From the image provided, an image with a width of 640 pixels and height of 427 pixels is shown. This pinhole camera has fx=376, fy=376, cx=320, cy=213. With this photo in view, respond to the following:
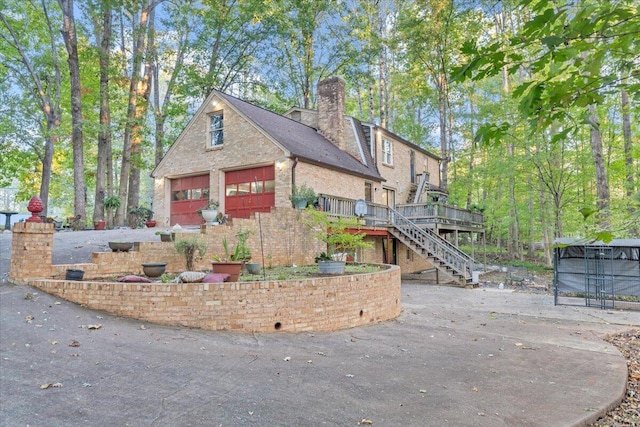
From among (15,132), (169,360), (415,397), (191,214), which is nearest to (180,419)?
(169,360)

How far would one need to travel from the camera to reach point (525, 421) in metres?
3.75

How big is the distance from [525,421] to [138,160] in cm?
2324

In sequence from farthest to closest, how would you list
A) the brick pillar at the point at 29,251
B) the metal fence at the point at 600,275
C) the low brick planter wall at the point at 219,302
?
the metal fence at the point at 600,275, the brick pillar at the point at 29,251, the low brick planter wall at the point at 219,302

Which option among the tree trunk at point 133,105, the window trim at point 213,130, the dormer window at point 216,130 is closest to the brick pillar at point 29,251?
the window trim at point 213,130

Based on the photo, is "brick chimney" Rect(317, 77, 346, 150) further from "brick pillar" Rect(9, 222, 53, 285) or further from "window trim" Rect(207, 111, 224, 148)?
"brick pillar" Rect(9, 222, 53, 285)

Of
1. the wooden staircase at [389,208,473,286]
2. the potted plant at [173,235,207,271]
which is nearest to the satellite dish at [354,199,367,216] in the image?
the wooden staircase at [389,208,473,286]

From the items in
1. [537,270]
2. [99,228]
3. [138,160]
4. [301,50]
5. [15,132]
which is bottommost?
[537,270]

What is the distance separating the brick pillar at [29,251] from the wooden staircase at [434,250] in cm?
1328

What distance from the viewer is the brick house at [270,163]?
1523 cm

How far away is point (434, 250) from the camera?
655 inches

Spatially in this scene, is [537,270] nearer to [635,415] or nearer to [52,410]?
[635,415]

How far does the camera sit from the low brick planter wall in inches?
254

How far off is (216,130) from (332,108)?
21.9ft

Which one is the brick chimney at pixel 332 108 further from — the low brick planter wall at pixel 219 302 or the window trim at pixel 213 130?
the low brick planter wall at pixel 219 302
